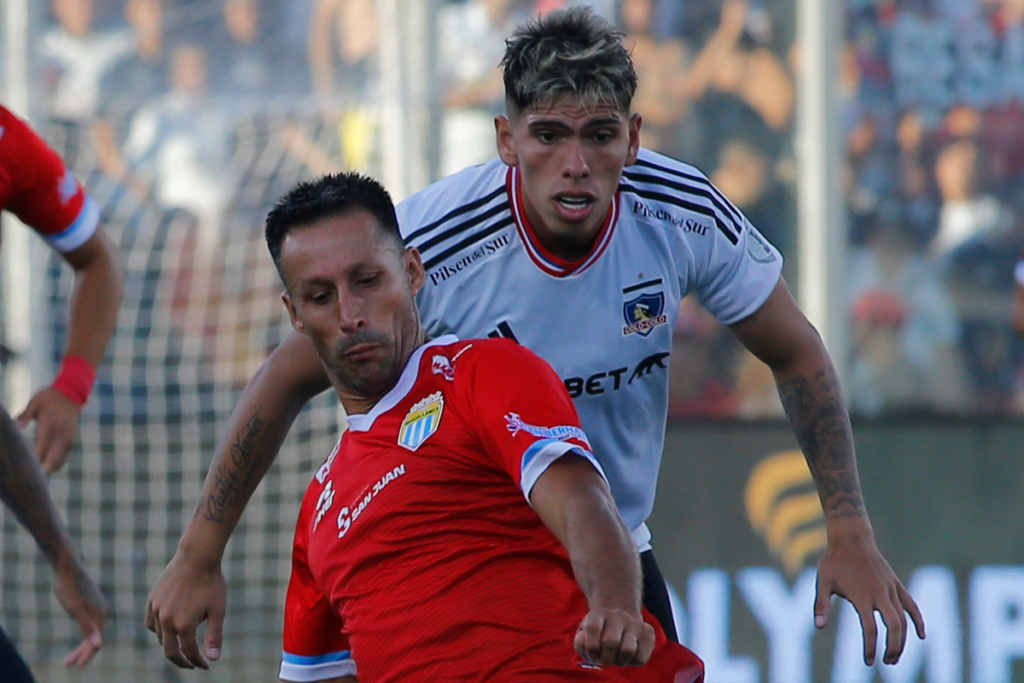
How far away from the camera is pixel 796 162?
25.7 ft

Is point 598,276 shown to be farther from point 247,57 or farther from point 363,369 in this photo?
point 247,57

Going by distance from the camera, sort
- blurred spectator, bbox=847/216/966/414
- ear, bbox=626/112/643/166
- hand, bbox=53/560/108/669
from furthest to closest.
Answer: blurred spectator, bbox=847/216/966/414
hand, bbox=53/560/108/669
ear, bbox=626/112/643/166

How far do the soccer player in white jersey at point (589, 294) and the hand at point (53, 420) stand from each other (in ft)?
3.31

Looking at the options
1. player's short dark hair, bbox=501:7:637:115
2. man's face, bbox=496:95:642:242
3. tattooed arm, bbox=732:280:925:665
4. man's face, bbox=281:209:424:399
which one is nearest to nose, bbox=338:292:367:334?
man's face, bbox=281:209:424:399

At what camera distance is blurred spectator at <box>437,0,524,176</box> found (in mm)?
7521

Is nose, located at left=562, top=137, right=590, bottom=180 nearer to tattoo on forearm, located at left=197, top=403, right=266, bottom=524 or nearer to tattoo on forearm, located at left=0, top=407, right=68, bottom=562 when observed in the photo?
tattoo on forearm, located at left=197, top=403, right=266, bottom=524

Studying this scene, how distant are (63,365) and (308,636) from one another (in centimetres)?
170

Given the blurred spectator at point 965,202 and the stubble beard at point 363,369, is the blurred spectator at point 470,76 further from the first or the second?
the stubble beard at point 363,369

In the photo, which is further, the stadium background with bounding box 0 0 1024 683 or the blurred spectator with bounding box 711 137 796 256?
the blurred spectator with bounding box 711 137 796 256

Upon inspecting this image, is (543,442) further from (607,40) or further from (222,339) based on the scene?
(222,339)

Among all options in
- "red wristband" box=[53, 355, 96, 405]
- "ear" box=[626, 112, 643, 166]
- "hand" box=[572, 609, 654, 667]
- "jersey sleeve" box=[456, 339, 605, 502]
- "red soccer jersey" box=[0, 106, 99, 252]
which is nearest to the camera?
"hand" box=[572, 609, 654, 667]

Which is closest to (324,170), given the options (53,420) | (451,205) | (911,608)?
(53,420)

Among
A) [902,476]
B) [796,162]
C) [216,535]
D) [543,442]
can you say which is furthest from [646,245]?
[796,162]

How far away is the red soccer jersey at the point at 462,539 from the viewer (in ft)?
9.27
